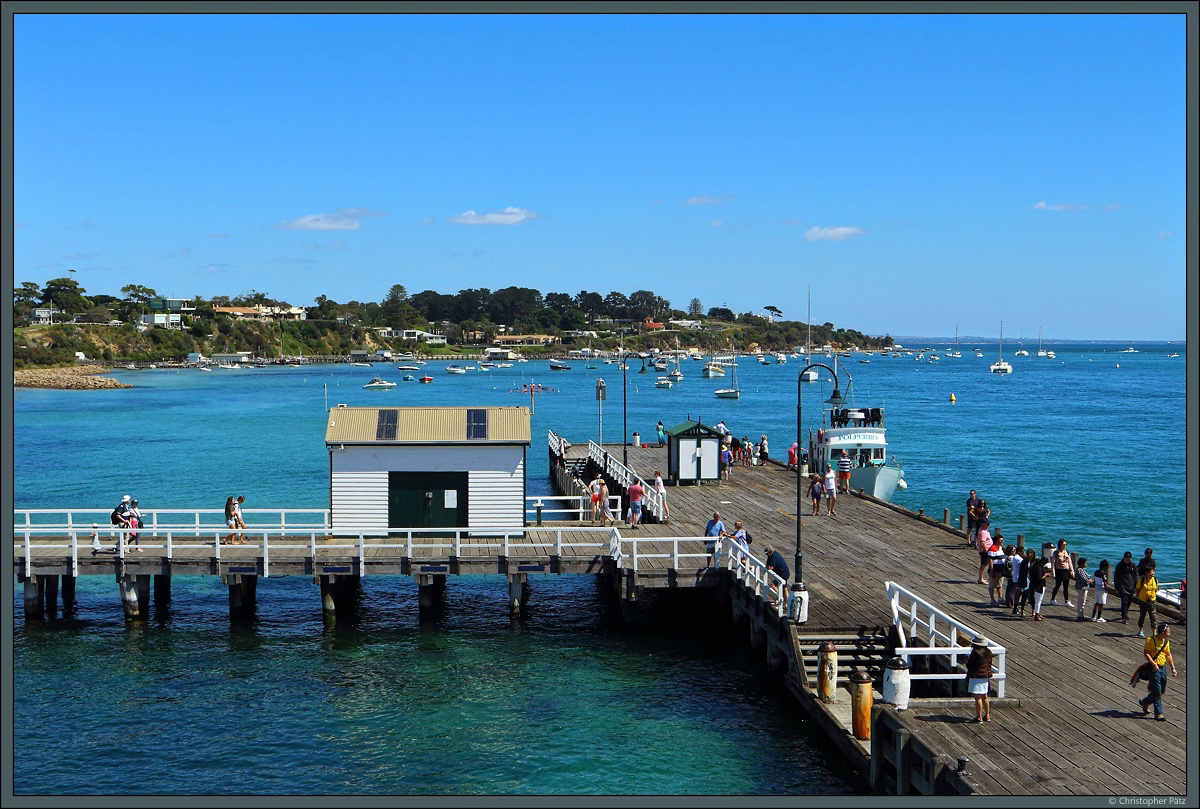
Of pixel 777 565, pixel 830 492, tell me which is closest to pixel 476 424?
pixel 777 565

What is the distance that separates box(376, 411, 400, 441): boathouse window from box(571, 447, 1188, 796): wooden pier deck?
7962 millimetres

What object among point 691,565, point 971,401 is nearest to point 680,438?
point 691,565

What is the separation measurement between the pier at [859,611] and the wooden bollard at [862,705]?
1.1 inches

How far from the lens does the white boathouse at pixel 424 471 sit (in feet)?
90.3

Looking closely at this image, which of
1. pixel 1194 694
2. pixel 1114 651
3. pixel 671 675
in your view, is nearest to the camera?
pixel 1194 694

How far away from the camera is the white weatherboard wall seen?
90.5 ft

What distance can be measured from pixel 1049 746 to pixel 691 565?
37.4 feet

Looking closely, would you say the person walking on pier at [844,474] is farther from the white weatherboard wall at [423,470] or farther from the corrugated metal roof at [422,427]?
the white weatherboard wall at [423,470]

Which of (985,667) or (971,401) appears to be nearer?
(985,667)

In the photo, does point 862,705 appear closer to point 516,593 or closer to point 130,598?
point 516,593

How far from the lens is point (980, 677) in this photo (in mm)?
15859

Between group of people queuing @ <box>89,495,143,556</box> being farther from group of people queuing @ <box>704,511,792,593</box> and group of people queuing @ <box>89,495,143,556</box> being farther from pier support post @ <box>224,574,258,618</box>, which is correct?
group of people queuing @ <box>704,511,792,593</box>

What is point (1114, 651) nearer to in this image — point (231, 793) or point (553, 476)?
point (231, 793)

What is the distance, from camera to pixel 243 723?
20.6 metres
